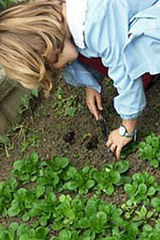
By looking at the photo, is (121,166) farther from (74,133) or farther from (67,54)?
(67,54)

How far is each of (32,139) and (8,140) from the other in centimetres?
14

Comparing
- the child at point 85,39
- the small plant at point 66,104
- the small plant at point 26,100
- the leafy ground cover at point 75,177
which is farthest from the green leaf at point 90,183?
the small plant at point 26,100

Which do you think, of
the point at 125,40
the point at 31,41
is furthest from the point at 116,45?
the point at 31,41

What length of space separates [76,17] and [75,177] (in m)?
0.68

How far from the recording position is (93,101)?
3211 mm

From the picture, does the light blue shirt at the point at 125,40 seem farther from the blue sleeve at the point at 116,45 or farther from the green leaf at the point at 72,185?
the green leaf at the point at 72,185

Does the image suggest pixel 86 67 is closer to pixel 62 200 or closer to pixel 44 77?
pixel 44 77

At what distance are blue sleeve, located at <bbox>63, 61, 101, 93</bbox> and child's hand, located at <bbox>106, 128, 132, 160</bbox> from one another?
0.23m

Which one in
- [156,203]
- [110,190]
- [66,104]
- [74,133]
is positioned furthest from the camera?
[66,104]

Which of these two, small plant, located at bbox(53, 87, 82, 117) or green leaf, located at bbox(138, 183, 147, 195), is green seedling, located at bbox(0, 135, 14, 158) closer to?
small plant, located at bbox(53, 87, 82, 117)

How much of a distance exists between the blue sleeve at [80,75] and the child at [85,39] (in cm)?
25

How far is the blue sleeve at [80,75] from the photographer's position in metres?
3.05

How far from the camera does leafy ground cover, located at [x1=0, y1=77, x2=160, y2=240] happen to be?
2.77 m

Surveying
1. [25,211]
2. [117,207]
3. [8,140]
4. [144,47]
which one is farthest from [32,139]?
[144,47]
